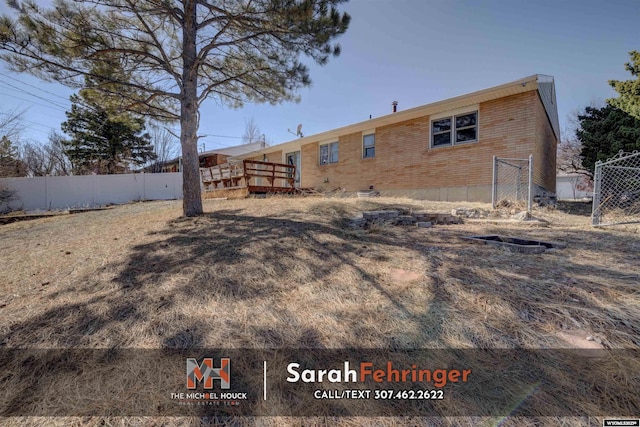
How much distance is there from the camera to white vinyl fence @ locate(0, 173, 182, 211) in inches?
573

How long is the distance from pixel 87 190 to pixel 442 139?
17942mm

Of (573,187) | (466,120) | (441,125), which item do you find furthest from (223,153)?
(573,187)

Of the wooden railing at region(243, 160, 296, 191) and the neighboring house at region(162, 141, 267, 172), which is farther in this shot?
the neighboring house at region(162, 141, 267, 172)

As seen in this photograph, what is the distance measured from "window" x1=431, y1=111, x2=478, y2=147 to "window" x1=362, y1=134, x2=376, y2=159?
2.62 meters

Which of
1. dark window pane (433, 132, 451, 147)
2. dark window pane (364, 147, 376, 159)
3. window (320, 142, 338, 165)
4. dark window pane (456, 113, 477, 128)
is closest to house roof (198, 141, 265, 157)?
window (320, 142, 338, 165)

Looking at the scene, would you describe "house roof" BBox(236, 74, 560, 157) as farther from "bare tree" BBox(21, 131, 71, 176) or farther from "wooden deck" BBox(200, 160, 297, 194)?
"bare tree" BBox(21, 131, 71, 176)

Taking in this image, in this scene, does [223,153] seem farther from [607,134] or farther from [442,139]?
[607,134]

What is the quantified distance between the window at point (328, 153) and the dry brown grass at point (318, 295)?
994 cm

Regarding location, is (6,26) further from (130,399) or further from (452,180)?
(452,180)

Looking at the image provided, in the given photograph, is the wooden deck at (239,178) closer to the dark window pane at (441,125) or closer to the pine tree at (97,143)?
Result: the dark window pane at (441,125)

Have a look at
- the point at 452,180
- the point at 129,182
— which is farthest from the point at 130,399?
the point at 129,182

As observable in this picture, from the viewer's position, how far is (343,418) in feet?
5.21

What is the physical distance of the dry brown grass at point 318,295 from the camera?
81.1 inches

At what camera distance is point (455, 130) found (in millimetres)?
9789
